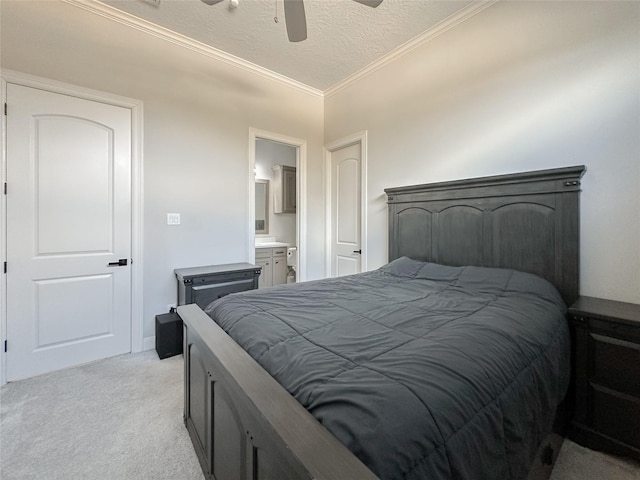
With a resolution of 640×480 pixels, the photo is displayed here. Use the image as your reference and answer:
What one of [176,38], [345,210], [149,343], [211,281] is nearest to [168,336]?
[149,343]

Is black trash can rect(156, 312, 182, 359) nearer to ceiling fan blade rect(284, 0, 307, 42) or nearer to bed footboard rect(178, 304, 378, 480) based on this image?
bed footboard rect(178, 304, 378, 480)

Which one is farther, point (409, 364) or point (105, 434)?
point (105, 434)

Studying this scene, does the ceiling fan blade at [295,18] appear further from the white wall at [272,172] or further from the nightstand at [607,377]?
the white wall at [272,172]

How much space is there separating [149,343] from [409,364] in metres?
2.78

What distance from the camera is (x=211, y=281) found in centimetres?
279

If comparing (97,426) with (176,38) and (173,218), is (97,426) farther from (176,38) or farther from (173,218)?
(176,38)

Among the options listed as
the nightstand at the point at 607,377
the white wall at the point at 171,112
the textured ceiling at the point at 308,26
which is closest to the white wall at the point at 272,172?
the white wall at the point at 171,112

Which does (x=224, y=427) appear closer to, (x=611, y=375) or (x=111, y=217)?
(x=611, y=375)

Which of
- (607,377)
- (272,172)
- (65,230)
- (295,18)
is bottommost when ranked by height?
(607,377)

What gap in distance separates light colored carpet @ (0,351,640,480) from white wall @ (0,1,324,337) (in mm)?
747

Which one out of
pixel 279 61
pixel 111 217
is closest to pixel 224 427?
pixel 111 217

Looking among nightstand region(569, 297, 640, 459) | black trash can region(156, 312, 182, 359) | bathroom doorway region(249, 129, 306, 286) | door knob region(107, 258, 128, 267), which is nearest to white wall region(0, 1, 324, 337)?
door knob region(107, 258, 128, 267)

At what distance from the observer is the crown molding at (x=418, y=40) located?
2414 mm

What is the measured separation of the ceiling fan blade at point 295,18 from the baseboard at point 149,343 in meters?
2.90
